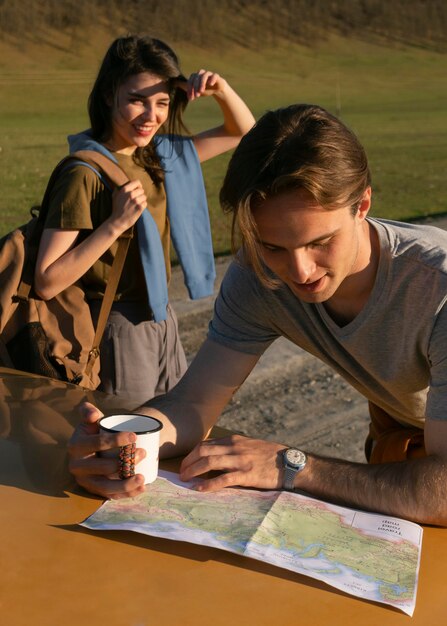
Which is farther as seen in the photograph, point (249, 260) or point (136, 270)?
point (136, 270)

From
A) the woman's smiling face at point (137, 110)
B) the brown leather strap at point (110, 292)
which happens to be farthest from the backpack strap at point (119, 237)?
the woman's smiling face at point (137, 110)

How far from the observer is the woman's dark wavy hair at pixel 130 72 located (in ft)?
11.5

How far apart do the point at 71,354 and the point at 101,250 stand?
374 millimetres

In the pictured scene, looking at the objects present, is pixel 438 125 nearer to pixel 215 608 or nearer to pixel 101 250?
pixel 101 250

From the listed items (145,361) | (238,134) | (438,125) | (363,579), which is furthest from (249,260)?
(438,125)

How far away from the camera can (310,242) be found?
6.64 feet

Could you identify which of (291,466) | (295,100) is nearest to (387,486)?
(291,466)

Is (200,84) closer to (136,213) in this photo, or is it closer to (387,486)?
(136,213)

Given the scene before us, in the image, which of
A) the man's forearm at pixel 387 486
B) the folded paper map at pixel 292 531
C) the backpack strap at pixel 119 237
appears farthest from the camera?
the backpack strap at pixel 119 237

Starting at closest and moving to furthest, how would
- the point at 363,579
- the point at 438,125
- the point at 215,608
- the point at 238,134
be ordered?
1. the point at 215,608
2. the point at 363,579
3. the point at 238,134
4. the point at 438,125

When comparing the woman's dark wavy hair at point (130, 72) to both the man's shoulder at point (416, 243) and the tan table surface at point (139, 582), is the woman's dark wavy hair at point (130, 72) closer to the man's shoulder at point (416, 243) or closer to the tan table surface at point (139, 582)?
the man's shoulder at point (416, 243)

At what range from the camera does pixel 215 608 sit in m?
1.49

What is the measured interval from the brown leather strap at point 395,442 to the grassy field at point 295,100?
6209 mm

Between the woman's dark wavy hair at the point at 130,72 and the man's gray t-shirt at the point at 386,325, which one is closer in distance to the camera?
the man's gray t-shirt at the point at 386,325
